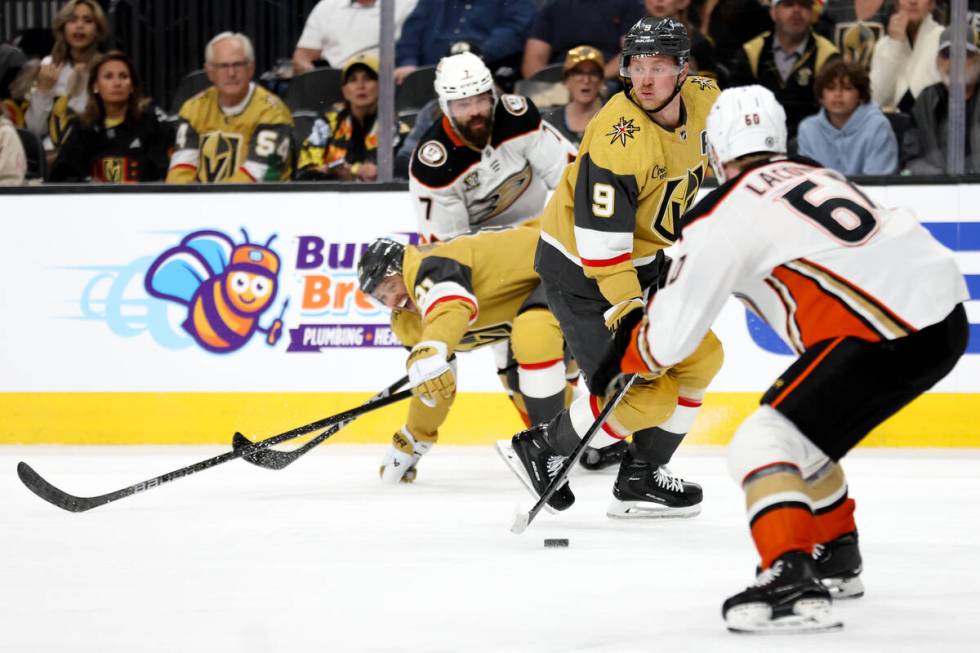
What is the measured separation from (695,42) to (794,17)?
1.34ft

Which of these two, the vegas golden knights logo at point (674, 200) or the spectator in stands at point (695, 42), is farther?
the spectator in stands at point (695, 42)

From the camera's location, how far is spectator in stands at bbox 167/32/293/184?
5.87 meters

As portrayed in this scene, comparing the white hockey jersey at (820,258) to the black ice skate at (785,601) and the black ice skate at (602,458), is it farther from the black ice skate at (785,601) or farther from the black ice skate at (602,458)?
the black ice skate at (602,458)

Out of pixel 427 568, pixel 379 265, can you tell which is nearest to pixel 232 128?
pixel 379 265

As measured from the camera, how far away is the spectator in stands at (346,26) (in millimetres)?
5852

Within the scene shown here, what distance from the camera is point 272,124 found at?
597 centimetres

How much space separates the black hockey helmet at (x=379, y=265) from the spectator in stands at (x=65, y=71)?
2253 millimetres

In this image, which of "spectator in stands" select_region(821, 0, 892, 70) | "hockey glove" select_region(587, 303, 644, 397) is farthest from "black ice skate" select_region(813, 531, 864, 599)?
"spectator in stands" select_region(821, 0, 892, 70)

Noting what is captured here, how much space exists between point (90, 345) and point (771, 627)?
13.0ft

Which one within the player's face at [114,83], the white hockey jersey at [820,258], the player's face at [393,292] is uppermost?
the white hockey jersey at [820,258]

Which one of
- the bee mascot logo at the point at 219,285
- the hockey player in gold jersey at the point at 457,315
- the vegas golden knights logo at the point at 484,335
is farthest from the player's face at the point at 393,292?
the bee mascot logo at the point at 219,285

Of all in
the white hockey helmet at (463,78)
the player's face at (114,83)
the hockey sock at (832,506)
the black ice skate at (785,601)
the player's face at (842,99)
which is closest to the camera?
the black ice skate at (785,601)

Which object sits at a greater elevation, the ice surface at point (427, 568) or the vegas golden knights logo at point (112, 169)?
the vegas golden knights logo at point (112, 169)

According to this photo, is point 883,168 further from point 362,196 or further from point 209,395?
point 209,395
